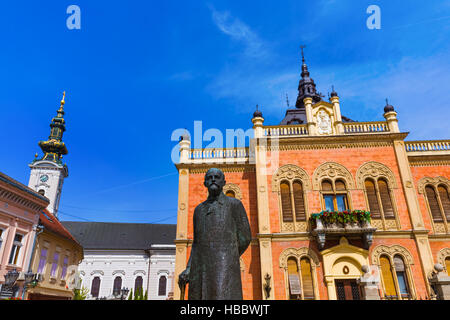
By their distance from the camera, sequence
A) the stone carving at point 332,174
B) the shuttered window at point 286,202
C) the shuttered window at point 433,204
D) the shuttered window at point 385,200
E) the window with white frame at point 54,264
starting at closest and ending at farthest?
1. the shuttered window at point 385,200
2. the shuttered window at point 286,202
3. the shuttered window at point 433,204
4. the stone carving at point 332,174
5. the window with white frame at point 54,264

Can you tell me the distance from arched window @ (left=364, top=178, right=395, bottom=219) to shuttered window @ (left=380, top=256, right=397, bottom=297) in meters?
2.77

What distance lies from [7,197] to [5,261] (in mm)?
3698

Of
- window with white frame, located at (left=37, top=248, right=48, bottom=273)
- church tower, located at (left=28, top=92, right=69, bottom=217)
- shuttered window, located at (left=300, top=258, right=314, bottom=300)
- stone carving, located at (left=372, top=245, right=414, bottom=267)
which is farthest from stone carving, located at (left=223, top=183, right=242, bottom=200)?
church tower, located at (left=28, top=92, right=69, bottom=217)

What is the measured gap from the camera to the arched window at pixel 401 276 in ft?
58.6

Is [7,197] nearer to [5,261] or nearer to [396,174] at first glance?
[5,261]

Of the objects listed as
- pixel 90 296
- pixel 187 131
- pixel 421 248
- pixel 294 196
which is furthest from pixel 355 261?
pixel 90 296

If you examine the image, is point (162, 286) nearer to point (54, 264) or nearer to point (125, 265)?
point (125, 265)

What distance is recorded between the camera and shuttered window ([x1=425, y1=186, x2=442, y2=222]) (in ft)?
67.1

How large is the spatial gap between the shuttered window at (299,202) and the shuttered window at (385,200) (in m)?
5.28

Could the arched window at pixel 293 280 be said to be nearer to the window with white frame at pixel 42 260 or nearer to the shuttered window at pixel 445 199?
the shuttered window at pixel 445 199

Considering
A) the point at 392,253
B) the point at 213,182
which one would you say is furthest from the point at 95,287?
the point at 213,182

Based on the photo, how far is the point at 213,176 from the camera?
4.74m

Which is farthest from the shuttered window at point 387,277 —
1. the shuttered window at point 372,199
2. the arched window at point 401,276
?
the shuttered window at point 372,199

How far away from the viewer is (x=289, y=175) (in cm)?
2116
